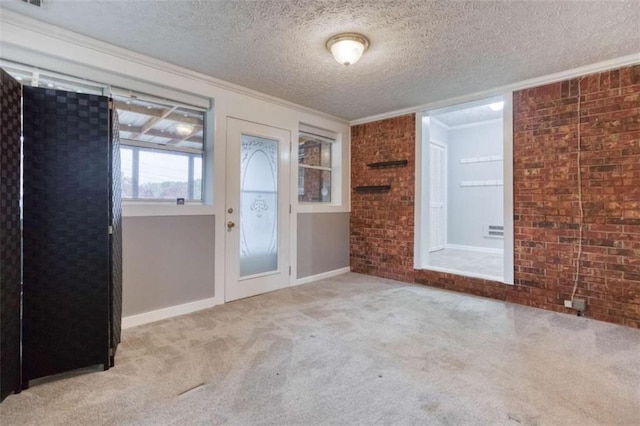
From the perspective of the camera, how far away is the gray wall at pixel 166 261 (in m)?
2.86

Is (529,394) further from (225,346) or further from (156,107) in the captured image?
(156,107)

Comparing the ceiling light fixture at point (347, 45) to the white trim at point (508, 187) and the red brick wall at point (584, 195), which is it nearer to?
the white trim at point (508, 187)

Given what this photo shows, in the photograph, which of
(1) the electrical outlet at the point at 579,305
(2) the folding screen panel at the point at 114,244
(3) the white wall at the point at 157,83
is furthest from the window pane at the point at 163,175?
(1) the electrical outlet at the point at 579,305

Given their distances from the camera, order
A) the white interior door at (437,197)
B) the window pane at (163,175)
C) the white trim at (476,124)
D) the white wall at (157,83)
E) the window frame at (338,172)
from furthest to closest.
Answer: the white interior door at (437,197)
the white trim at (476,124)
the window frame at (338,172)
the window pane at (163,175)
the white wall at (157,83)

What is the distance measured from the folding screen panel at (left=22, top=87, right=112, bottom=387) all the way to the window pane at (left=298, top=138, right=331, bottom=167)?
277 cm

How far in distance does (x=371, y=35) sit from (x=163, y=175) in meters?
2.34

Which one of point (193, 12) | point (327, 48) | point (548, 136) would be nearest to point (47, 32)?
point (193, 12)

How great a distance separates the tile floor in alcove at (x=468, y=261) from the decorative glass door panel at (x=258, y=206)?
2436 mm

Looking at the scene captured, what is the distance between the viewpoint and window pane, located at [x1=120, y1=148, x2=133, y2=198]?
2932mm

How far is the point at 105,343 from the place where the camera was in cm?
205

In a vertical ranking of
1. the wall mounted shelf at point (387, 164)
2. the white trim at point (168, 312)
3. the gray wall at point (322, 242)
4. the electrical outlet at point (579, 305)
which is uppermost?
the wall mounted shelf at point (387, 164)

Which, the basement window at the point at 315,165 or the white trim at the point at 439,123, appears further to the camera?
the white trim at the point at 439,123

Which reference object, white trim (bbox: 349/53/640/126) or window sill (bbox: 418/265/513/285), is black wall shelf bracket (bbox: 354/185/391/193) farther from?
window sill (bbox: 418/265/513/285)

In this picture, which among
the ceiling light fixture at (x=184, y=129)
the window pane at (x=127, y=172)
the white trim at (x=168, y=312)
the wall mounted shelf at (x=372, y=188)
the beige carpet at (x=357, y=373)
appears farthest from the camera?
the wall mounted shelf at (x=372, y=188)
